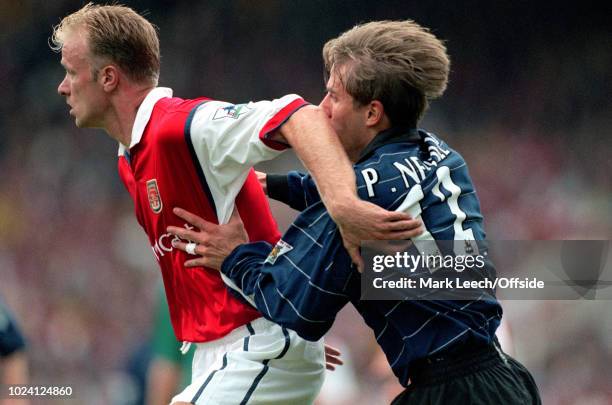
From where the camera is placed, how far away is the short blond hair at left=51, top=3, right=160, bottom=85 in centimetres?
376

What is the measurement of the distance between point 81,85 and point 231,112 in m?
0.76

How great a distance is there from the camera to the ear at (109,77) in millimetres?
3752

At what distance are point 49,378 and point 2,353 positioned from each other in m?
3.25

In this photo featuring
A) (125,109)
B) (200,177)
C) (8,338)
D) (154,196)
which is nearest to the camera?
(200,177)

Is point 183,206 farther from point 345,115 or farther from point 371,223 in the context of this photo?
point 371,223

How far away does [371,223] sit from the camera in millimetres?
2945

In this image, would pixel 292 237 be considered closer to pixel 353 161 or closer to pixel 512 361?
pixel 353 161

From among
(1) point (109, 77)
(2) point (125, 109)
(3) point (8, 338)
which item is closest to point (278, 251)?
(2) point (125, 109)

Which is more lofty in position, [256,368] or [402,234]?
[402,234]

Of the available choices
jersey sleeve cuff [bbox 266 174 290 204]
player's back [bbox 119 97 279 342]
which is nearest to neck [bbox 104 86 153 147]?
player's back [bbox 119 97 279 342]

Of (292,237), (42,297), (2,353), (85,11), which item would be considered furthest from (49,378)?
(292,237)

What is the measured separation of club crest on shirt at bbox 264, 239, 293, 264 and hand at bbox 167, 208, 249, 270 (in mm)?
180

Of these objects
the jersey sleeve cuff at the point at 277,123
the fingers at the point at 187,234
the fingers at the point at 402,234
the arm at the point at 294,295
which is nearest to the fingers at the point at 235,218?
the fingers at the point at 187,234

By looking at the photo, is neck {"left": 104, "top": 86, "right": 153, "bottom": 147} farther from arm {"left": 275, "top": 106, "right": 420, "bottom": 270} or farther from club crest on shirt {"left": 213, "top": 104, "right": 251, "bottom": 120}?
arm {"left": 275, "top": 106, "right": 420, "bottom": 270}
